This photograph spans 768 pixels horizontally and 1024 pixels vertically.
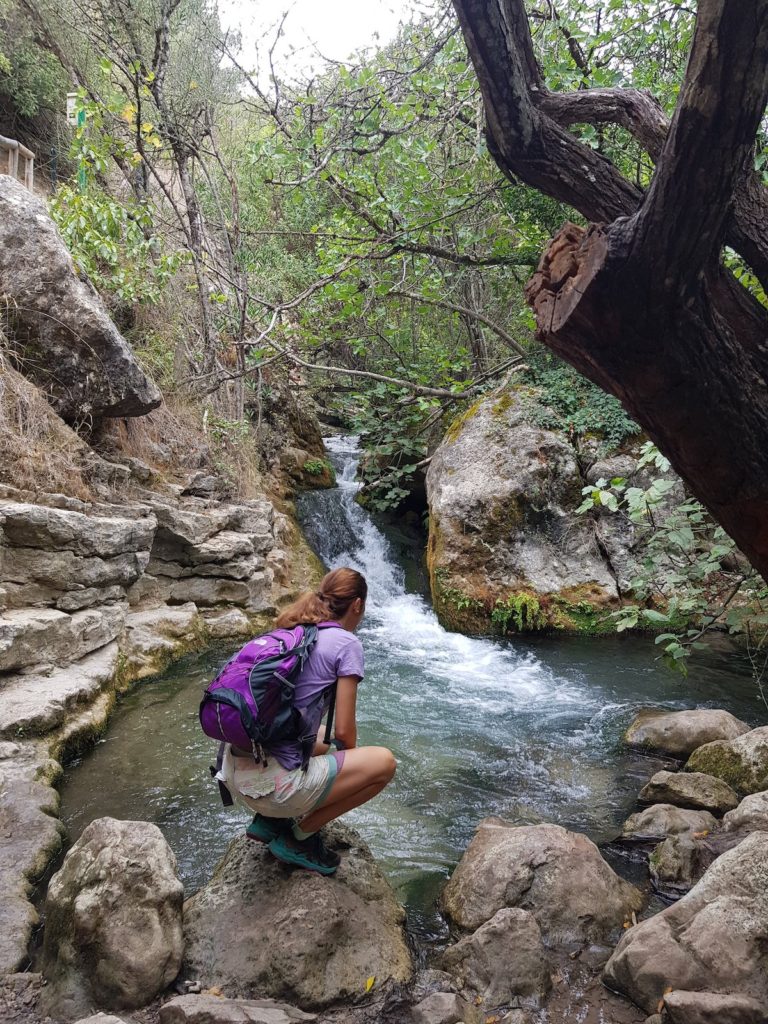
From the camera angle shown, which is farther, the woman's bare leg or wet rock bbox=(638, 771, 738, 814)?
wet rock bbox=(638, 771, 738, 814)

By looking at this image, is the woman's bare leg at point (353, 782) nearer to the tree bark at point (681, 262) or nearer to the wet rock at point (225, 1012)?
the wet rock at point (225, 1012)

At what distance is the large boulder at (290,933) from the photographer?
258cm

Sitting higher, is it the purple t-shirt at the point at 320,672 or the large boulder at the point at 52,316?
the large boulder at the point at 52,316

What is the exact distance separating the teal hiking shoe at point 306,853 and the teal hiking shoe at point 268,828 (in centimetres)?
2

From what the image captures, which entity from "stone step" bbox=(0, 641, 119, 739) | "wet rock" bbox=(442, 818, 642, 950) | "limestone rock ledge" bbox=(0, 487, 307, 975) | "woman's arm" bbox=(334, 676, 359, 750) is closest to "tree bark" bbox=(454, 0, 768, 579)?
"woman's arm" bbox=(334, 676, 359, 750)

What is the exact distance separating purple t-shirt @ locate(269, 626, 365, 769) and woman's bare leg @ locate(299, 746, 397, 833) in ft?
0.79

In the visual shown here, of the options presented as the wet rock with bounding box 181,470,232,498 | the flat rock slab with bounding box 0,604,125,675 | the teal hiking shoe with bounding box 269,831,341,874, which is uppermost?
the wet rock with bounding box 181,470,232,498

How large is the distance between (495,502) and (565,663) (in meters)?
2.51

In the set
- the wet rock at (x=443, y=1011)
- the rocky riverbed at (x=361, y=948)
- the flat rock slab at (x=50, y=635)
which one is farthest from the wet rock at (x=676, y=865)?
the flat rock slab at (x=50, y=635)

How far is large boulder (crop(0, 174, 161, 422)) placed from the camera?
6.71 m

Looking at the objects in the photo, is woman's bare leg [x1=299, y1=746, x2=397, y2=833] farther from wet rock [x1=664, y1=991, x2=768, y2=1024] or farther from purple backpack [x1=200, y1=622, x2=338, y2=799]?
wet rock [x1=664, y1=991, x2=768, y2=1024]

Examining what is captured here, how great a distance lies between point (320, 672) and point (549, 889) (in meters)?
1.64

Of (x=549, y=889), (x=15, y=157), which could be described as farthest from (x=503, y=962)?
(x=15, y=157)

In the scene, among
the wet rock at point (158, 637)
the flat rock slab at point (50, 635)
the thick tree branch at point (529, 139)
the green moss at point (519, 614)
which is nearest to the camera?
the thick tree branch at point (529, 139)
